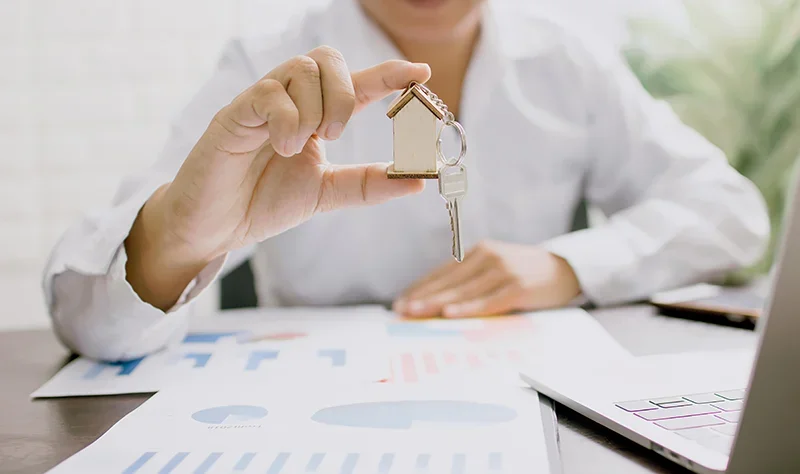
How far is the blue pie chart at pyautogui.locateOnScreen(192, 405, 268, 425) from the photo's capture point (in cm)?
56

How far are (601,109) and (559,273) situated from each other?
40 centimetres

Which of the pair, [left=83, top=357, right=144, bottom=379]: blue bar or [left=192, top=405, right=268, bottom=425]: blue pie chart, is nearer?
[left=192, top=405, right=268, bottom=425]: blue pie chart

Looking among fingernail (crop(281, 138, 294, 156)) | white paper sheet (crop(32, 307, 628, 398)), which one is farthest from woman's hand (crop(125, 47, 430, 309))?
Answer: white paper sheet (crop(32, 307, 628, 398))

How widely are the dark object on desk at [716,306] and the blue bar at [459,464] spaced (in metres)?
0.55

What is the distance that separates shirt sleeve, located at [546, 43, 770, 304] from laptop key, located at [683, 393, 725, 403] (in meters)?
0.49

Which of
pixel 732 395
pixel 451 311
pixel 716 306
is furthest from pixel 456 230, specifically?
pixel 716 306

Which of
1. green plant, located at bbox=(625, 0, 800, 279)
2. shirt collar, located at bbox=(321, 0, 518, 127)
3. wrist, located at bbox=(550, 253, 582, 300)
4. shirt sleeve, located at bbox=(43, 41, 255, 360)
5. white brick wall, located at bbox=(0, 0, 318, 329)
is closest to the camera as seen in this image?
shirt sleeve, located at bbox=(43, 41, 255, 360)

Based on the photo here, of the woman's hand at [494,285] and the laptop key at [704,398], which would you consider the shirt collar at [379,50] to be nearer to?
the woman's hand at [494,285]

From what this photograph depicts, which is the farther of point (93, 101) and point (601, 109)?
point (93, 101)

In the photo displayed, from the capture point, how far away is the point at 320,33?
126cm

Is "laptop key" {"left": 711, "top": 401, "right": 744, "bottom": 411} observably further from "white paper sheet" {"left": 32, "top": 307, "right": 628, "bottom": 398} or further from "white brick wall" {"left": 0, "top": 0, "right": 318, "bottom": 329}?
"white brick wall" {"left": 0, "top": 0, "right": 318, "bottom": 329}

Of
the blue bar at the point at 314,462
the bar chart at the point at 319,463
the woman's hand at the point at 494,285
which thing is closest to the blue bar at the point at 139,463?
the bar chart at the point at 319,463

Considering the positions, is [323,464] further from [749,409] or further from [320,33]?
[320,33]

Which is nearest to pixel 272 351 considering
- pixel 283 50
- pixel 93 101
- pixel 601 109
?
pixel 283 50
